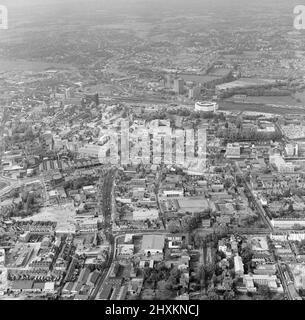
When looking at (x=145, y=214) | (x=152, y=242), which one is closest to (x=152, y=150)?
(x=145, y=214)

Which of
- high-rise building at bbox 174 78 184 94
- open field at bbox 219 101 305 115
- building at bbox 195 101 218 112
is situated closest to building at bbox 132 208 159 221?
building at bbox 195 101 218 112

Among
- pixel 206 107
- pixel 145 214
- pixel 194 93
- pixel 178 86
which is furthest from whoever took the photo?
pixel 178 86

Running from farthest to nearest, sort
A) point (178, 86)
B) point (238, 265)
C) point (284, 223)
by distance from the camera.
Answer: point (178, 86) < point (284, 223) < point (238, 265)

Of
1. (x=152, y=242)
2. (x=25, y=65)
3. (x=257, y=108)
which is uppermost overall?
(x=25, y=65)

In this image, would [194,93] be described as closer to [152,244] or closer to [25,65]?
[25,65]

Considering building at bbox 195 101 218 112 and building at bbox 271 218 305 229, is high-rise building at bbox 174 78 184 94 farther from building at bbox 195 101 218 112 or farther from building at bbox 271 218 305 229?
building at bbox 271 218 305 229

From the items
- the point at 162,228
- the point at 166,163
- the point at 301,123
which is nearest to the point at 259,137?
the point at 301,123
